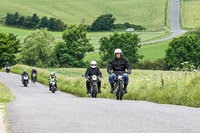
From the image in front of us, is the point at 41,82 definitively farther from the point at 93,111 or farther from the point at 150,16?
the point at 150,16

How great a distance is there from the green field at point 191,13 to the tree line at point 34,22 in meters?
39.8

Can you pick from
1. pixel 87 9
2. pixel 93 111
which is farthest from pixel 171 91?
pixel 87 9

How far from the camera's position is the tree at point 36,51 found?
92.4 metres

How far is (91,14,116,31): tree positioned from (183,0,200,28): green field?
24.0 metres

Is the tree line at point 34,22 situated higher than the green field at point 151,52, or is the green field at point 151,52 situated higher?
the tree line at point 34,22

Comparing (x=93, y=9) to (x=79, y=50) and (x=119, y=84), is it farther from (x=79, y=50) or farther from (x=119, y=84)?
(x=119, y=84)

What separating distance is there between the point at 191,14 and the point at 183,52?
54159mm

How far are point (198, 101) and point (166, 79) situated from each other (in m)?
4.73

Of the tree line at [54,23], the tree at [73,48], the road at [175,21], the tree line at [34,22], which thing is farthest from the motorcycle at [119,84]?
the tree line at [34,22]

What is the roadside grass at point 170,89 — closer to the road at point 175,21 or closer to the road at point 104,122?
the road at point 104,122

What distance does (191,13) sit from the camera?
465 ft

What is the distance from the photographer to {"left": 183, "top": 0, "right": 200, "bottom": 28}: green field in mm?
133837

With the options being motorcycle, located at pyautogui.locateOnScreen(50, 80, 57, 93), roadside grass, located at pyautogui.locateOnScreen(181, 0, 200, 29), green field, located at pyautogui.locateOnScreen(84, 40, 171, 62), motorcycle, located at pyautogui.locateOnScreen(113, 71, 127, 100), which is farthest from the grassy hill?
motorcycle, located at pyautogui.locateOnScreen(113, 71, 127, 100)

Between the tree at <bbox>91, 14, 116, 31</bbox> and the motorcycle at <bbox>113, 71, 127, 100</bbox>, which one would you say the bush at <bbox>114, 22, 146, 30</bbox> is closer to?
the tree at <bbox>91, 14, 116, 31</bbox>
